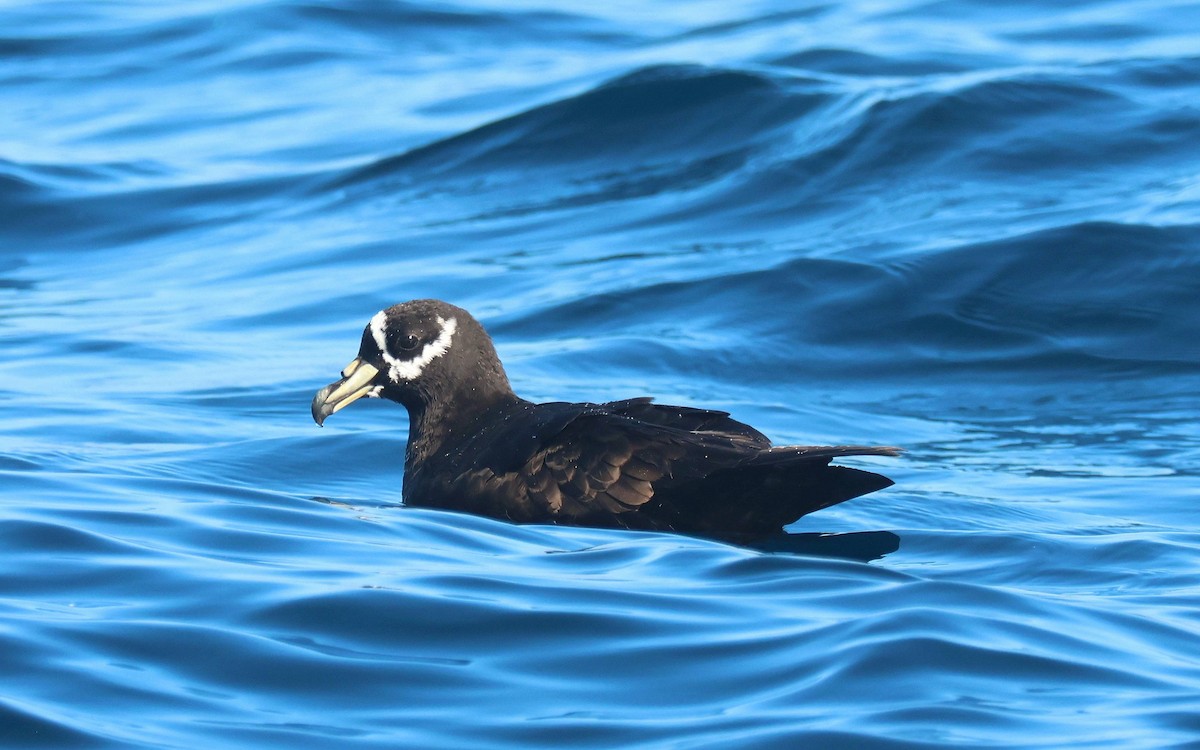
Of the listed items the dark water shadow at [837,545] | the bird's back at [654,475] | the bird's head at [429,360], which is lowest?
the dark water shadow at [837,545]

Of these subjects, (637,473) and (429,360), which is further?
(429,360)

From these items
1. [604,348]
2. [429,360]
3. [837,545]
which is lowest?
[837,545]

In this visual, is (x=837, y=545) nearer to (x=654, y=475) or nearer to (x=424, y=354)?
(x=654, y=475)

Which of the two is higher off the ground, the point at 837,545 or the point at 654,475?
the point at 654,475

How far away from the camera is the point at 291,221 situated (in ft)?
51.8

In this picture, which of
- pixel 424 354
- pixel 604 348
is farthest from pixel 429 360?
pixel 604 348

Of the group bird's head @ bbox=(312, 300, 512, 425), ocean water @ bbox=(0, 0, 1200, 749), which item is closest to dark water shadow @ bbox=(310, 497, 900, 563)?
ocean water @ bbox=(0, 0, 1200, 749)

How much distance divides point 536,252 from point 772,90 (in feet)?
12.2

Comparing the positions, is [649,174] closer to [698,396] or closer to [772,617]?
[698,396]

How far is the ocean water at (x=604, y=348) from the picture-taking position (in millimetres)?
4645

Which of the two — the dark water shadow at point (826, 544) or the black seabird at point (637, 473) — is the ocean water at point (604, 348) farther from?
the black seabird at point (637, 473)

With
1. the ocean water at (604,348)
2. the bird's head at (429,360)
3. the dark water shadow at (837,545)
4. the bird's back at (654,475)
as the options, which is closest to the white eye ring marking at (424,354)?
the bird's head at (429,360)

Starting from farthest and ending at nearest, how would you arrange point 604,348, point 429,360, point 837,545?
1. point 604,348
2. point 429,360
3. point 837,545

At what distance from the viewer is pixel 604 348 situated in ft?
38.4
